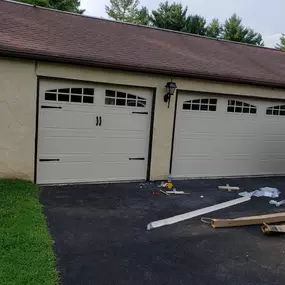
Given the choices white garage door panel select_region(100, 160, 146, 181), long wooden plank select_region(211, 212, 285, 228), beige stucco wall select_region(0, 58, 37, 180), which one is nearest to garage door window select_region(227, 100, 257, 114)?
white garage door panel select_region(100, 160, 146, 181)

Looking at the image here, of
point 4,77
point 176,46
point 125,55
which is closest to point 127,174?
point 125,55

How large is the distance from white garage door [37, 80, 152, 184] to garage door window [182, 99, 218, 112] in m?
1.01

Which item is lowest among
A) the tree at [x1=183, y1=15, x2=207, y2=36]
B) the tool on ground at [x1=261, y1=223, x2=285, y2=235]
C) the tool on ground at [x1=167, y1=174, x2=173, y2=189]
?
the tool on ground at [x1=167, y1=174, x2=173, y2=189]

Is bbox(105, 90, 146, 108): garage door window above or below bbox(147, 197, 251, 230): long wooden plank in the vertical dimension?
above

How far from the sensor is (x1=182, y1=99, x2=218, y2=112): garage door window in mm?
7941

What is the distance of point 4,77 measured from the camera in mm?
6227

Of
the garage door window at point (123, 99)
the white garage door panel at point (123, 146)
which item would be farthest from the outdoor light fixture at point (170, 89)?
the white garage door panel at point (123, 146)

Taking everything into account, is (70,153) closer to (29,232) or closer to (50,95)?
(50,95)

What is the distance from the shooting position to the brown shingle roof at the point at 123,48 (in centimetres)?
662

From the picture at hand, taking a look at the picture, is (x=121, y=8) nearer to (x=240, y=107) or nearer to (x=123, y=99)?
(x=240, y=107)

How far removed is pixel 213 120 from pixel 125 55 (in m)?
2.75

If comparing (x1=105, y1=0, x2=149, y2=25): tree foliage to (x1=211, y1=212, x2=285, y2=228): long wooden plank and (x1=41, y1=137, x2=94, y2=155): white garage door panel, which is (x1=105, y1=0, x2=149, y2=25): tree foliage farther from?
(x1=211, y1=212, x2=285, y2=228): long wooden plank

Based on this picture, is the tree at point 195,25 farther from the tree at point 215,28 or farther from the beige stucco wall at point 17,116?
the beige stucco wall at point 17,116

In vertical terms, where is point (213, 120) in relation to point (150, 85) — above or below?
below
